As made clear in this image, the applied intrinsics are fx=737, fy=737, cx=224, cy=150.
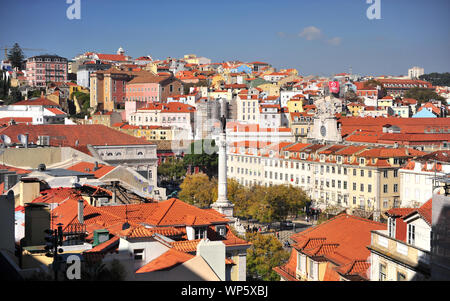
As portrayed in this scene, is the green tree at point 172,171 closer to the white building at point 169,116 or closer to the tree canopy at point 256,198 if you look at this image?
the white building at point 169,116

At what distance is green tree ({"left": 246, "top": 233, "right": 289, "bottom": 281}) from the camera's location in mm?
15742

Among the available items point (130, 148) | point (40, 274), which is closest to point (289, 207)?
point (130, 148)

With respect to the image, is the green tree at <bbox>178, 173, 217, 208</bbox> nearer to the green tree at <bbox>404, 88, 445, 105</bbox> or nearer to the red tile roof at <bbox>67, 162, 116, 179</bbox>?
the red tile roof at <bbox>67, 162, 116, 179</bbox>

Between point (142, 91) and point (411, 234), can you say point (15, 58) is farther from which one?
point (411, 234)

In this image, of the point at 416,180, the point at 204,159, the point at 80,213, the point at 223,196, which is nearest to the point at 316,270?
the point at 80,213

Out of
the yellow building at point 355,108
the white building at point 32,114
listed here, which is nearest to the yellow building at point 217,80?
the yellow building at point 355,108

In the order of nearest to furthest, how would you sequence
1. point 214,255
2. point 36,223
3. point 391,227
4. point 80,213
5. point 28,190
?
point 214,255 < point 391,227 < point 36,223 < point 80,213 < point 28,190

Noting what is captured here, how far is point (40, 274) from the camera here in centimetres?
616

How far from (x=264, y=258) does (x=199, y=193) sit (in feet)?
53.7

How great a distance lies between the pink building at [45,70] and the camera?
7169cm

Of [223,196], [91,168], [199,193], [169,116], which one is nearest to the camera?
[91,168]

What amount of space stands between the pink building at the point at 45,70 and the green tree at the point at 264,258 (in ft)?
190

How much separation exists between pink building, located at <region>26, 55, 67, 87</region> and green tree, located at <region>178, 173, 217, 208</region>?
41891 millimetres

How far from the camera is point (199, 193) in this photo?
32625 mm
